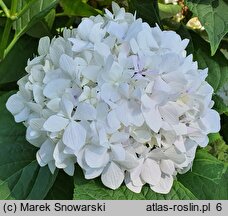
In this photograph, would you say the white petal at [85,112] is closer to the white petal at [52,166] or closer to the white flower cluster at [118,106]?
the white flower cluster at [118,106]

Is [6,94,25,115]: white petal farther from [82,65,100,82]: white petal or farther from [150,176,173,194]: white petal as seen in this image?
[150,176,173,194]: white petal

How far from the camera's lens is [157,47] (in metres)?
1.24

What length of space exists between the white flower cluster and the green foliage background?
0.06 m

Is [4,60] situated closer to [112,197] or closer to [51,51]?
[51,51]

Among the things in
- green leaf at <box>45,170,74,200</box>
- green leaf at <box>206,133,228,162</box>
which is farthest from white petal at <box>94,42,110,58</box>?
green leaf at <box>206,133,228,162</box>

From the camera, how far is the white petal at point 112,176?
1.20 m

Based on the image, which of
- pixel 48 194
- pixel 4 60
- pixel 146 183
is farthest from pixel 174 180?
pixel 4 60

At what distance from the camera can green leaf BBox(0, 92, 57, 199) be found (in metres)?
1.29

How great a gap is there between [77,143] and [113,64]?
16cm

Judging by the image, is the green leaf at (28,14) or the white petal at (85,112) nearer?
the white petal at (85,112)

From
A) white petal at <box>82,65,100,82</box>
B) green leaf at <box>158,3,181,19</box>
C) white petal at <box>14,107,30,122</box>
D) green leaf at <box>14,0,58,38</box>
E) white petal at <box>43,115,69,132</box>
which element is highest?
white petal at <box>82,65,100,82</box>

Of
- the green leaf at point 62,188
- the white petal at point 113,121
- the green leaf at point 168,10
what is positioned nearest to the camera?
the white petal at point 113,121

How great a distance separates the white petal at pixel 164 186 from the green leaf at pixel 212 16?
28cm

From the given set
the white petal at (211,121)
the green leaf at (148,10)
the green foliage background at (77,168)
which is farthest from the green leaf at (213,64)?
the white petal at (211,121)
